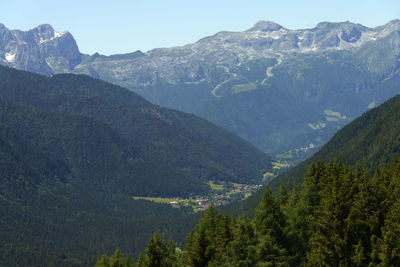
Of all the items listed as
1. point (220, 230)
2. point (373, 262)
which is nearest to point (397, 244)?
point (373, 262)

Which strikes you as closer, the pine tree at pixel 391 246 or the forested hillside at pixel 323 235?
the pine tree at pixel 391 246

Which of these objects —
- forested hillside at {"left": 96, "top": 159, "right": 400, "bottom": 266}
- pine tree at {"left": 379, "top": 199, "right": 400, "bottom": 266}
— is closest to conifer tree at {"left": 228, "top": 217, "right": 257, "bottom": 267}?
forested hillside at {"left": 96, "top": 159, "right": 400, "bottom": 266}

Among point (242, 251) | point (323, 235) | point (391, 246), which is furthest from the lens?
point (323, 235)

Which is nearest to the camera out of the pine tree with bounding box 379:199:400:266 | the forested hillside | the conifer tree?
the pine tree with bounding box 379:199:400:266

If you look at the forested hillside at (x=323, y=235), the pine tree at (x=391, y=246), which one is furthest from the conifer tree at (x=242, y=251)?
the pine tree at (x=391, y=246)

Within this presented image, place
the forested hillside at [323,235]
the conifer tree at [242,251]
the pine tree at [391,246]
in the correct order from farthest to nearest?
the conifer tree at [242,251]
the forested hillside at [323,235]
the pine tree at [391,246]

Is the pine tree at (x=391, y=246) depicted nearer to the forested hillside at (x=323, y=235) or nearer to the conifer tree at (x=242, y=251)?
the forested hillside at (x=323, y=235)

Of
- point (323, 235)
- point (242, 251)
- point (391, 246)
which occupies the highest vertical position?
point (391, 246)

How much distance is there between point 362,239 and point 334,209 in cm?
606

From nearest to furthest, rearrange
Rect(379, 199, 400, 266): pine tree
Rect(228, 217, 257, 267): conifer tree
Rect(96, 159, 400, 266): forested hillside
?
Rect(379, 199, 400, 266): pine tree < Rect(96, 159, 400, 266): forested hillside < Rect(228, 217, 257, 267): conifer tree

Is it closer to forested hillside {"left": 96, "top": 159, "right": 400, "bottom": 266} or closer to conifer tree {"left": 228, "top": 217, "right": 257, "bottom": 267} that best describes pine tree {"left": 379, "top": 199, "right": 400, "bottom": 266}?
forested hillside {"left": 96, "top": 159, "right": 400, "bottom": 266}

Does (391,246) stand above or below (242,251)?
above

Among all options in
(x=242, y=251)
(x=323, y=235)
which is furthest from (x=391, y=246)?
(x=242, y=251)

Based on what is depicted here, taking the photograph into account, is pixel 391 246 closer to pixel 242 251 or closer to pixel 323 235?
pixel 323 235
